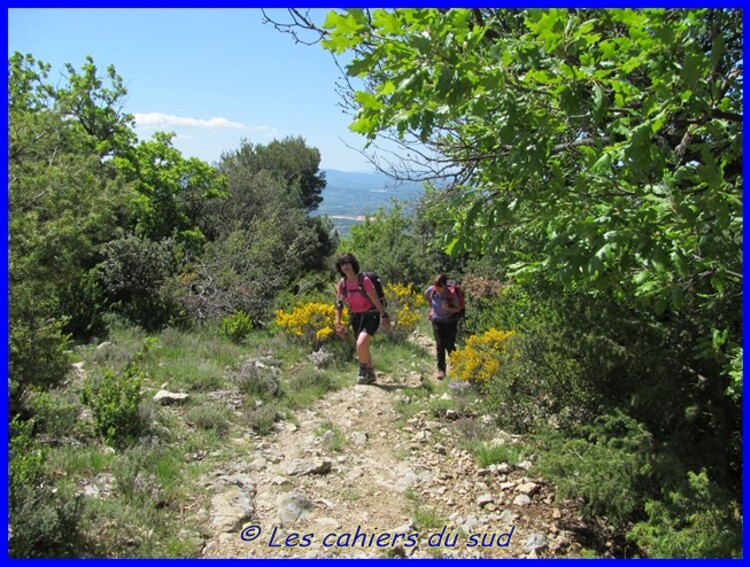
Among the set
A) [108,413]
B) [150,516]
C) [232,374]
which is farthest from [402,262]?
[150,516]

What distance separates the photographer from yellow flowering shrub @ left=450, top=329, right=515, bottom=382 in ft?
22.0

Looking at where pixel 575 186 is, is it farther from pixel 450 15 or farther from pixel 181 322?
pixel 181 322

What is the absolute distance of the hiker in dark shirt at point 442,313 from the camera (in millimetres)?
7656

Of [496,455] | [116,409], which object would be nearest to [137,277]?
[116,409]

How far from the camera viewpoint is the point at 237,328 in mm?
9664

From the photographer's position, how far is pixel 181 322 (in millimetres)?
10312

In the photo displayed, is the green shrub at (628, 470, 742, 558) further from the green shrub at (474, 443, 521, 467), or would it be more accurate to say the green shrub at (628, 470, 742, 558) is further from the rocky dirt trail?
the green shrub at (474, 443, 521, 467)

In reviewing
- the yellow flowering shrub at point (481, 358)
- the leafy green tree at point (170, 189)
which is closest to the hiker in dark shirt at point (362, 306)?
the yellow flowering shrub at point (481, 358)

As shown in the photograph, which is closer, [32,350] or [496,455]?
[32,350]

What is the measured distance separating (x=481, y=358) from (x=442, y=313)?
0.98 metres

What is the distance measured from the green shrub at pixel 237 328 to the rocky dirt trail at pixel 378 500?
383cm

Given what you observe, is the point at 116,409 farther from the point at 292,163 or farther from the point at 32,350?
the point at 292,163

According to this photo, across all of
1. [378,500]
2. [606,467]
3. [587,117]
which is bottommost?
[378,500]

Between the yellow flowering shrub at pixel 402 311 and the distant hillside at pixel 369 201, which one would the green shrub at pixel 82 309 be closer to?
the yellow flowering shrub at pixel 402 311
